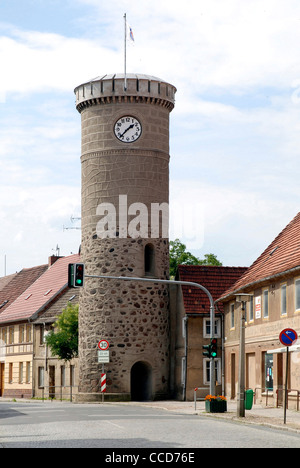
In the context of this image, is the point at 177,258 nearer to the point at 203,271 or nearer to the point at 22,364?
the point at 22,364

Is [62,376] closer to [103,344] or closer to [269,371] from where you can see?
[103,344]

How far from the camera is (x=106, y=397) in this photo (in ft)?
158

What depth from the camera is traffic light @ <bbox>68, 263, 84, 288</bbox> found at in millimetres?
33562

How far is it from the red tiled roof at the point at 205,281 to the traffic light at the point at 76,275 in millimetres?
16328

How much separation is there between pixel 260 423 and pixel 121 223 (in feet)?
79.2

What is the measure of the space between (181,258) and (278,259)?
3549 cm

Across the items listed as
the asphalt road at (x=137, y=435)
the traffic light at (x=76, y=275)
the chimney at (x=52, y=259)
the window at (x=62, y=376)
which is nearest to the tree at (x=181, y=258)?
the chimney at (x=52, y=259)

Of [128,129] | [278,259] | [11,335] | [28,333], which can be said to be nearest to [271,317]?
[278,259]

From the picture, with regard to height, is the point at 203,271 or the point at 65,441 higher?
the point at 203,271

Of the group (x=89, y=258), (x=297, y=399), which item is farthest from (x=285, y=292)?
(x=89, y=258)

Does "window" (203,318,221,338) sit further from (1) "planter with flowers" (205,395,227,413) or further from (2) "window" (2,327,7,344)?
(2) "window" (2,327,7,344)

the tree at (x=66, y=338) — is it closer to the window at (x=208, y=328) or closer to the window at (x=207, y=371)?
the window at (x=208, y=328)

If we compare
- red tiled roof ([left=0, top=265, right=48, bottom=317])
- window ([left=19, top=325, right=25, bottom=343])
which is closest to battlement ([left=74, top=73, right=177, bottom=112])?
window ([left=19, top=325, right=25, bottom=343])

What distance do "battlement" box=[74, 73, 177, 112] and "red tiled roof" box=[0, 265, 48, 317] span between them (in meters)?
27.8
